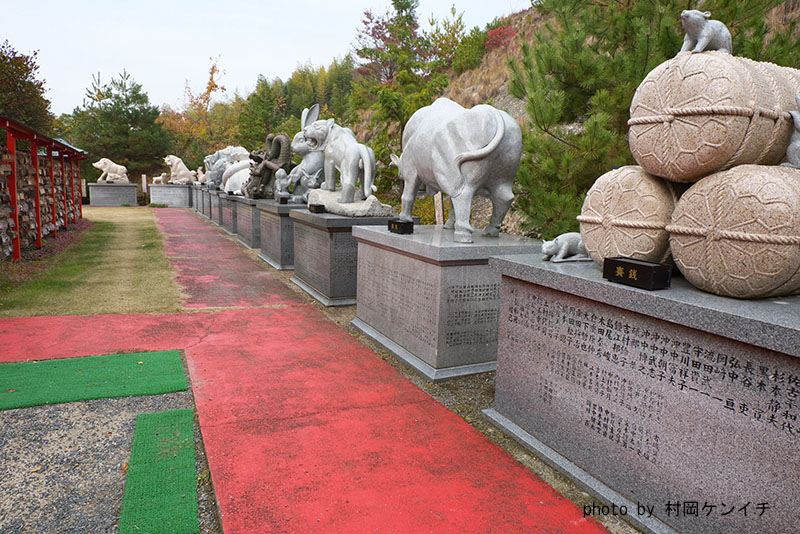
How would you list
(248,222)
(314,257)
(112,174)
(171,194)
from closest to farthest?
(314,257) → (248,222) → (112,174) → (171,194)

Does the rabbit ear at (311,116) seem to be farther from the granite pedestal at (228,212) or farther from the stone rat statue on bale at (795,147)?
the stone rat statue on bale at (795,147)

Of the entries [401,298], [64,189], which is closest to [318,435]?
[401,298]

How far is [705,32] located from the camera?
2.16 m

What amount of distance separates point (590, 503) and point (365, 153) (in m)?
4.31

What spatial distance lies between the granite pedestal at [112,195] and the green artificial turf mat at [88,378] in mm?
20143

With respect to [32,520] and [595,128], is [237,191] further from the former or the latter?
[32,520]

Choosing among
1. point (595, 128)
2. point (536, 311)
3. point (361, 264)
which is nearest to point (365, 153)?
point (361, 264)

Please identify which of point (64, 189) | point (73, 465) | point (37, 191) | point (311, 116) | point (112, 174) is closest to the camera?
point (73, 465)

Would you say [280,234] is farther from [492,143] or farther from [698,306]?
[698,306]

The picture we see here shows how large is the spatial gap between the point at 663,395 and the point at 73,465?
255 centimetres

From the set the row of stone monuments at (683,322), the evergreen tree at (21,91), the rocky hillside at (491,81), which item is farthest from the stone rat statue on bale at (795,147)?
the evergreen tree at (21,91)

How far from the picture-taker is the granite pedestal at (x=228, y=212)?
11602mm

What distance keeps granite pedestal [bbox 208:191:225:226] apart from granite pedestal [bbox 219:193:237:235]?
0.14 metres

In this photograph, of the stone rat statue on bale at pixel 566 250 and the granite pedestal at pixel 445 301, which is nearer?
the stone rat statue on bale at pixel 566 250
